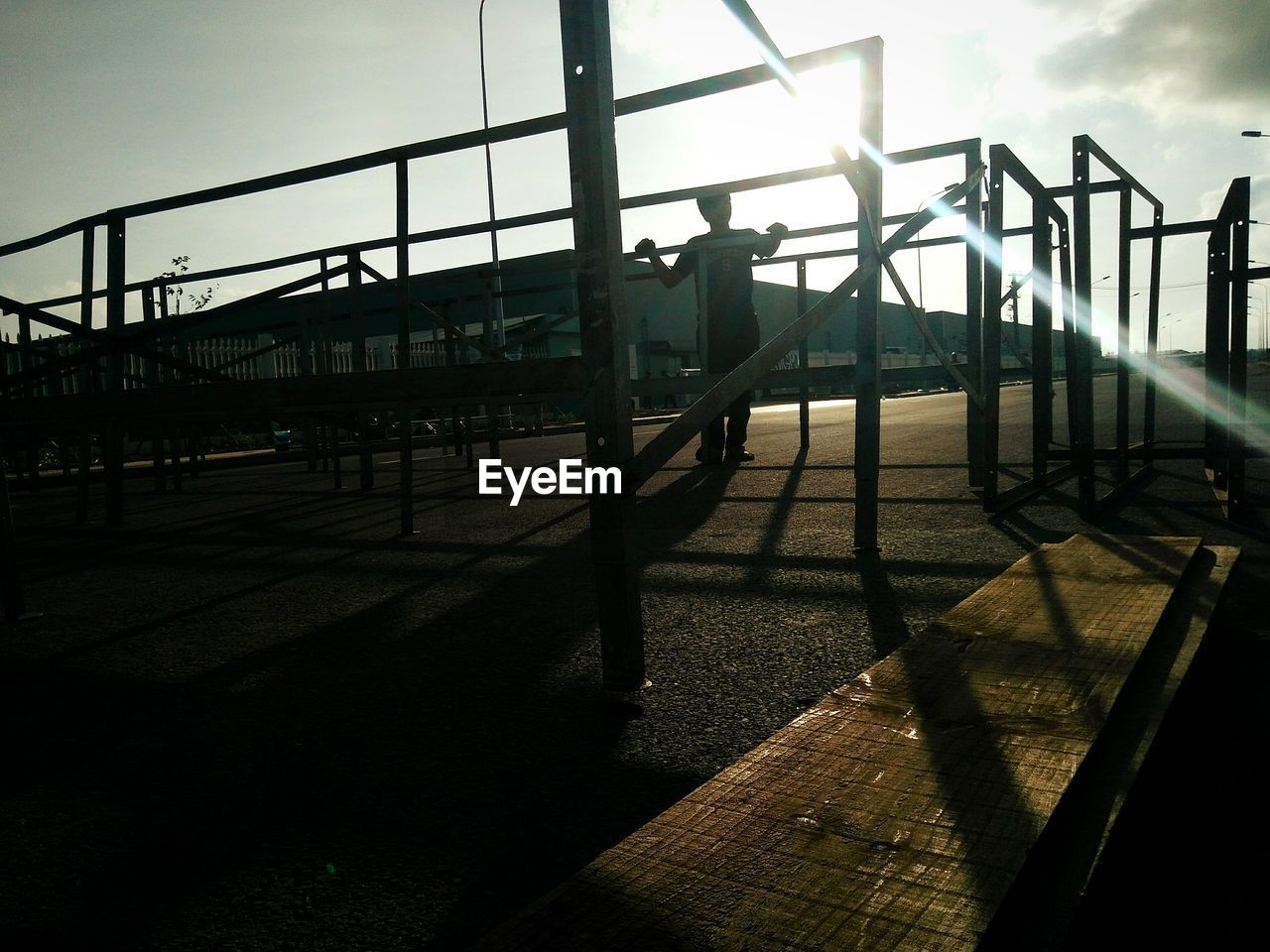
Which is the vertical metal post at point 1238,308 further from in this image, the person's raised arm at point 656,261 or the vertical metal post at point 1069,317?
the person's raised arm at point 656,261

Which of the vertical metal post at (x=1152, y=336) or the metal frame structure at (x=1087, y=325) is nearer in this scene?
the metal frame structure at (x=1087, y=325)

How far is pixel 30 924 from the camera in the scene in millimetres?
1220

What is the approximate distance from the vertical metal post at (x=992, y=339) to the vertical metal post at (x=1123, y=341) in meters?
1.00

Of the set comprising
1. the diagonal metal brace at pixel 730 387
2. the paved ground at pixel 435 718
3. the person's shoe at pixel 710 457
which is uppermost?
the diagonal metal brace at pixel 730 387

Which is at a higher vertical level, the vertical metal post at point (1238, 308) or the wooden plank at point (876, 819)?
the vertical metal post at point (1238, 308)

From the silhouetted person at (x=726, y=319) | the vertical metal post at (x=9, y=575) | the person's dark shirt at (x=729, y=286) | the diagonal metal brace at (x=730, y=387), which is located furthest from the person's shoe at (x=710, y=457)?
the vertical metal post at (x=9, y=575)

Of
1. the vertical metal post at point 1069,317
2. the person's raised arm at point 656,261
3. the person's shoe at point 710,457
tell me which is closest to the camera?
the vertical metal post at point 1069,317

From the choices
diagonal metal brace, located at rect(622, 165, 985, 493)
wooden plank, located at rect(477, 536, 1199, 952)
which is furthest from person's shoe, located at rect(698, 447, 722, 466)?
wooden plank, located at rect(477, 536, 1199, 952)

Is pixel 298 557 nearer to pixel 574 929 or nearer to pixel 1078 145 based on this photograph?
pixel 574 929

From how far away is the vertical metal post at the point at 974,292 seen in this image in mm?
4809

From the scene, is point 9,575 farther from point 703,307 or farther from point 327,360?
point 327,360

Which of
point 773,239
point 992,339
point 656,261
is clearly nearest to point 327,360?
point 656,261

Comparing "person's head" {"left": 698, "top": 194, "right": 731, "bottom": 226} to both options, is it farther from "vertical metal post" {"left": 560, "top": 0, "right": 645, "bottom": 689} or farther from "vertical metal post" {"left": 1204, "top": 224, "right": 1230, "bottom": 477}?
"vertical metal post" {"left": 560, "top": 0, "right": 645, "bottom": 689}

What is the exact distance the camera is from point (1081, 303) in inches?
194
